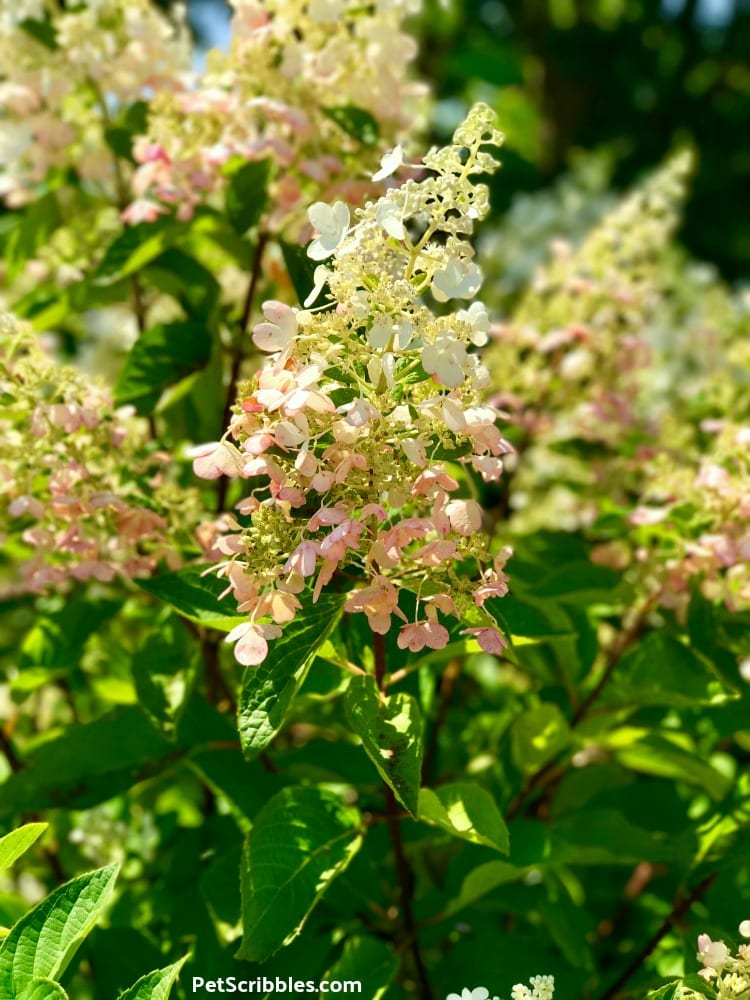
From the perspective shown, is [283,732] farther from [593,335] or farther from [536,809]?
[593,335]

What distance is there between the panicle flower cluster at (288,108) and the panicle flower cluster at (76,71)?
0.36 feet

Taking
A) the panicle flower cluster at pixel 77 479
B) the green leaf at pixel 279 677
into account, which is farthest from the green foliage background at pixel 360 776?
the panicle flower cluster at pixel 77 479

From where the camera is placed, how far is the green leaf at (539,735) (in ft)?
3.95

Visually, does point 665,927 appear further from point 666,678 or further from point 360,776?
point 360,776

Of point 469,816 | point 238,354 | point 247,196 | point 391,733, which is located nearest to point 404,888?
point 469,816

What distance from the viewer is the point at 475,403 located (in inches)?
32.4

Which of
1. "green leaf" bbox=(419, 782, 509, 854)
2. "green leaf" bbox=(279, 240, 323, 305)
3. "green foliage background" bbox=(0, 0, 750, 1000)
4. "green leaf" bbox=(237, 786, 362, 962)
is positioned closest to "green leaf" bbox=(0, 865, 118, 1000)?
"green foliage background" bbox=(0, 0, 750, 1000)

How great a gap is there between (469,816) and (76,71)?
1087 millimetres

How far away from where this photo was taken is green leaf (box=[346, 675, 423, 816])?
0.82 m

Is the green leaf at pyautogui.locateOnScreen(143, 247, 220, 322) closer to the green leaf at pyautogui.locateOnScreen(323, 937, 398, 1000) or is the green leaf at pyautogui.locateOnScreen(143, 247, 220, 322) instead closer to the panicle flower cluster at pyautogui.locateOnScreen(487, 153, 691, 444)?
the panicle flower cluster at pyautogui.locateOnScreen(487, 153, 691, 444)

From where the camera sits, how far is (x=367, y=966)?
104cm

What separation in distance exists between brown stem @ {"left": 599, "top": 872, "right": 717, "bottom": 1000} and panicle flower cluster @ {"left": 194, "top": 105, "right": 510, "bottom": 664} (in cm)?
53

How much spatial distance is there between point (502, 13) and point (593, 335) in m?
4.50

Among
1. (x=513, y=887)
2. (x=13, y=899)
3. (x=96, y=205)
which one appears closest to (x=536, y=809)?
(x=513, y=887)
